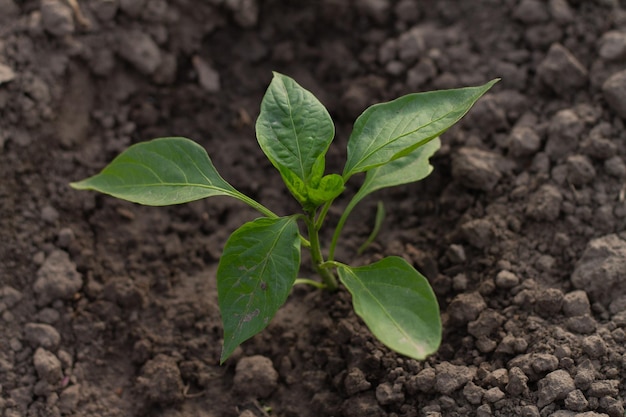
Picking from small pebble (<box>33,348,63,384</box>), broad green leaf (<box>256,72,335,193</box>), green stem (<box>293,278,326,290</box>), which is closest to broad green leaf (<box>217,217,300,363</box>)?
broad green leaf (<box>256,72,335,193</box>)

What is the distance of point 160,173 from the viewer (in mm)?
2396

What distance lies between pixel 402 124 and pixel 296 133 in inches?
14.2

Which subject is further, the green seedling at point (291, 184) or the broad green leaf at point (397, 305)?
the green seedling at point (291, 184)

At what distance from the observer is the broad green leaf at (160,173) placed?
7.80 ft

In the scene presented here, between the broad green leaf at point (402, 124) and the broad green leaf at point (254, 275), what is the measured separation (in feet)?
1.07

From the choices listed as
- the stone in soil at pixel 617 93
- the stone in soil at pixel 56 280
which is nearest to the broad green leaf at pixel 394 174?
the stone in soil at pixel 617 93

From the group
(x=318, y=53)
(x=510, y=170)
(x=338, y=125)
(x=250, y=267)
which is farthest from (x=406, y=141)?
(x=318, y=53)

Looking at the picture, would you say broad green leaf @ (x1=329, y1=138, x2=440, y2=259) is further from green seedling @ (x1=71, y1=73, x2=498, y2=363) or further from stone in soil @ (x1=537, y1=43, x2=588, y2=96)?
stone in soil @ (x1=537, y1=43, x2=588, y2=96)

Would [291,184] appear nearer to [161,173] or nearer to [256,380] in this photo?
[161,173]

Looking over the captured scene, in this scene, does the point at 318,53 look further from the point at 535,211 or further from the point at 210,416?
the point at 210,416

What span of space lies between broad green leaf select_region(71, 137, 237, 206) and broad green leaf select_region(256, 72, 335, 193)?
0.70ft

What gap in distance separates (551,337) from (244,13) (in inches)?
82.8

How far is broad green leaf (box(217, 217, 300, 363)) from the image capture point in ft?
7.18

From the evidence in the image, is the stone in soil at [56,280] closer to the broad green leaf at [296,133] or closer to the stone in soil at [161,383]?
the stone in soil at [161,383]
